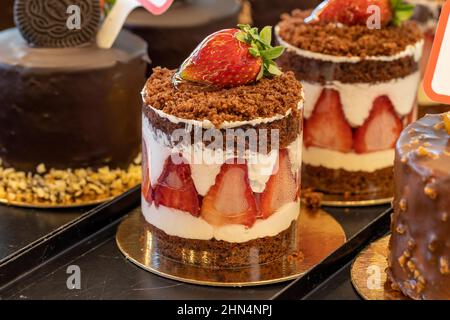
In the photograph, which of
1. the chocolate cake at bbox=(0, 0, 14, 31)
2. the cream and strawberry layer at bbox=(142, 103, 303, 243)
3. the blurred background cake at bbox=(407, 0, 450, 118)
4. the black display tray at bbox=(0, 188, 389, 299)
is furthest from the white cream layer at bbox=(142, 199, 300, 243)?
the chocolate cake at bbox=(0, 0, 14, 31)

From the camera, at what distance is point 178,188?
2.39 m

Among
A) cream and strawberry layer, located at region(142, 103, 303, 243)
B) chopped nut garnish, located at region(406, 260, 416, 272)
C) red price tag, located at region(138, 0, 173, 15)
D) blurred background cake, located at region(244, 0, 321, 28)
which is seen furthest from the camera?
blurred background cake, located at region(244, 0, 321, 28)

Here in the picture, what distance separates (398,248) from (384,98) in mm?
677

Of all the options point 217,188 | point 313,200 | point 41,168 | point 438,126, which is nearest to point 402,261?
point 438,126

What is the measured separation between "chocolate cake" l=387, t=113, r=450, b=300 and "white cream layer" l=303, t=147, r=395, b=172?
59 cm

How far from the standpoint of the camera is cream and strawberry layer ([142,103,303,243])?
7.68 feet

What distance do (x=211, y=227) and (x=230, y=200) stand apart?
10 cm

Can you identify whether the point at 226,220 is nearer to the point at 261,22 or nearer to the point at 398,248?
the point at 398,248

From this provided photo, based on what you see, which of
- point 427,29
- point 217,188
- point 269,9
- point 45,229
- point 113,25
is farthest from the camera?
point 269,9

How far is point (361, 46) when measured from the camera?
2.80 metres

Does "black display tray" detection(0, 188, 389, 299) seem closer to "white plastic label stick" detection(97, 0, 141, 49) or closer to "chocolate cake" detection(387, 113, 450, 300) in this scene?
"chocolate cake" detection(387, 113, 450, 300)

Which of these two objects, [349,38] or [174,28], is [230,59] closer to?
[349,38]
